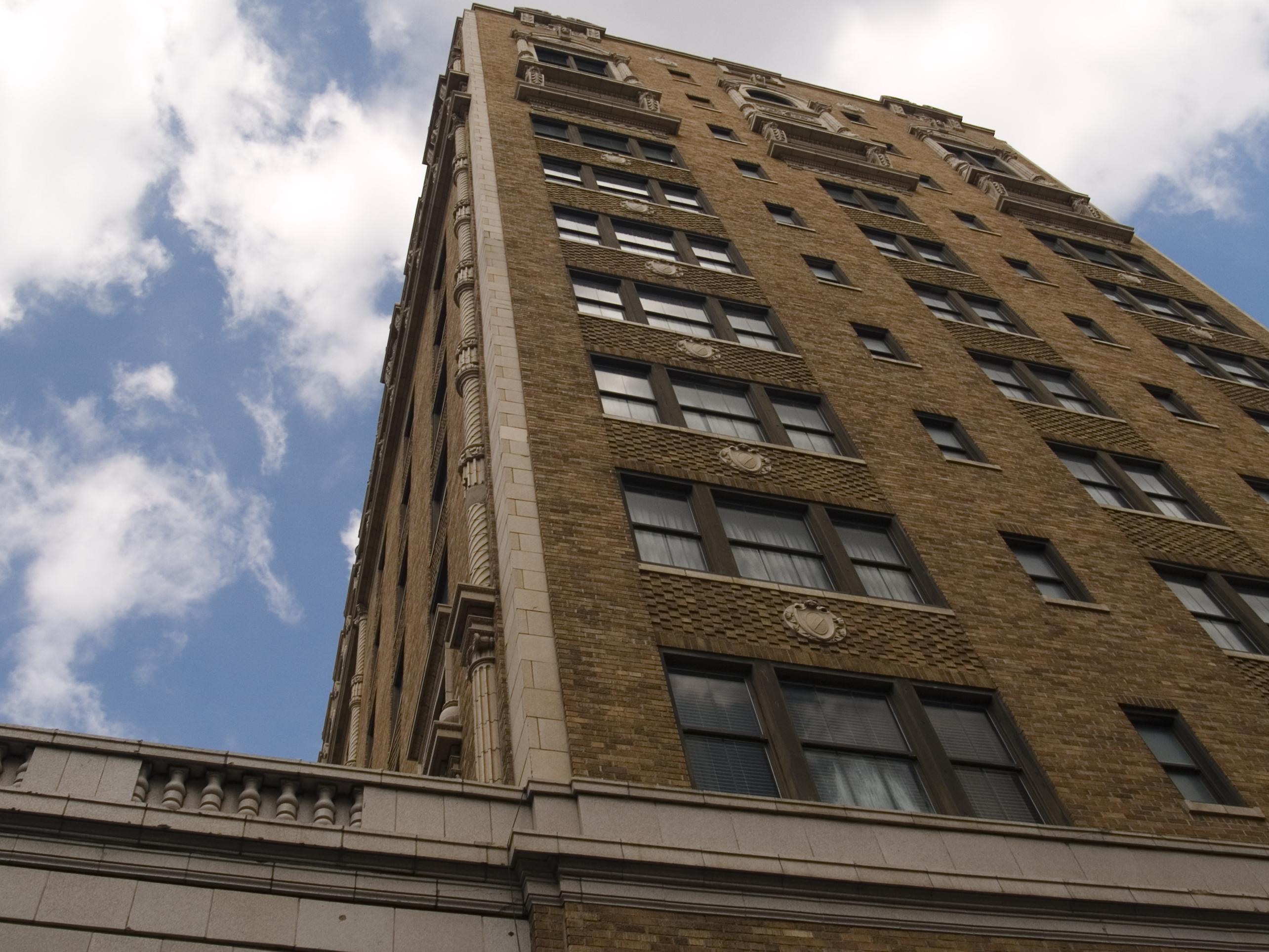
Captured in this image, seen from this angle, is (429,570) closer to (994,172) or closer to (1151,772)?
(1151,772)

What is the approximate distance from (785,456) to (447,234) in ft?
52.5

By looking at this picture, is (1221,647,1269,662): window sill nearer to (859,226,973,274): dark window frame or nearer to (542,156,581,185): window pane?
(859,226,973,274): dark window frame

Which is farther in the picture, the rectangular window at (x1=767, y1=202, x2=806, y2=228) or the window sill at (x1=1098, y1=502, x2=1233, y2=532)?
the rectangular window at (x1=767, y1=202, x2=806, y2=228)

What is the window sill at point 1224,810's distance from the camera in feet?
44.9

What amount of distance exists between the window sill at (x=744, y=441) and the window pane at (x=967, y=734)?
17.7 ft

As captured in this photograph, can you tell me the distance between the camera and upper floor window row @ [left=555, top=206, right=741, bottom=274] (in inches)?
992

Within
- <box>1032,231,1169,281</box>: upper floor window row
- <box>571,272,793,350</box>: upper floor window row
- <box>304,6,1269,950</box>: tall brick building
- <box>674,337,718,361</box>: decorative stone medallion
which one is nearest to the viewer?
<box>304,6,1269,950</box>: tall brick building

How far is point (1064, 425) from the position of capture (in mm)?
23547

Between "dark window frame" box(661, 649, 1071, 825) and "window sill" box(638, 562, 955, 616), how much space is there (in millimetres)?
1417

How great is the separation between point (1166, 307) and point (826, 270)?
44.9 feet

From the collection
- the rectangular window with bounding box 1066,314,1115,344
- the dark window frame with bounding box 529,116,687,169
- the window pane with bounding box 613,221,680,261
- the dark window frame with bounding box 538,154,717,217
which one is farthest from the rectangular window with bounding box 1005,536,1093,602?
the dark window frame with bounding box 529,116,687,169

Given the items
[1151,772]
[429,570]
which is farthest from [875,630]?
[429,570]

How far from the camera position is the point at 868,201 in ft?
115

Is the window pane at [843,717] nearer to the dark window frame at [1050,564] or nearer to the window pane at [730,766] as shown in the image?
the window pane at [730,766]
